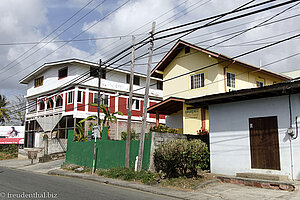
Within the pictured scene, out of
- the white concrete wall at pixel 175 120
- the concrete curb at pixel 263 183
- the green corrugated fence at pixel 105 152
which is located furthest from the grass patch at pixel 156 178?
the white concrete wall at pixel 175 120

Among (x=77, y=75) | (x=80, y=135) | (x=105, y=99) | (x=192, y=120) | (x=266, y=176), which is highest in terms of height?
(x=77, y=75)

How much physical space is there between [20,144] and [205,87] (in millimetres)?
27490

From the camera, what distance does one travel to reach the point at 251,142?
1294 cm

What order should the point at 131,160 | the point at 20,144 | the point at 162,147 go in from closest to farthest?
the point at 162,147 → the point at 131,160 → the point at 20,144

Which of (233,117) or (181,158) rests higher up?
(233,117)

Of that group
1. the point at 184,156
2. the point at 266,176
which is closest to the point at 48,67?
the point at 184,156

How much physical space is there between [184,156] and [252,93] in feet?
12.9

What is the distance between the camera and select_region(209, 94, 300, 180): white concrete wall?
1165cm

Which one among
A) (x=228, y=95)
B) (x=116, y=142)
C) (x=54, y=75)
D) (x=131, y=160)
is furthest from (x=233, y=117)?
(x=54, y=75)

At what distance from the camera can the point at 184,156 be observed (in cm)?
1239

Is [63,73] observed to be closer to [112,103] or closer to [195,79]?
[112,103]

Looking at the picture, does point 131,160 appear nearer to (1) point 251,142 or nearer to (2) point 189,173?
(2) point 189,173

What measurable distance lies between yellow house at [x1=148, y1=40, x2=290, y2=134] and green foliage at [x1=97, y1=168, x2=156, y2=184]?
20.7ft

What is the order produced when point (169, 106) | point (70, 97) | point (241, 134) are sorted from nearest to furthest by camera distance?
point (241, 134), point (169, 106), point (70, 97)
